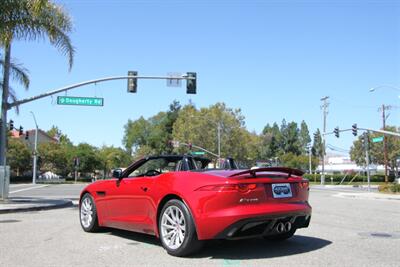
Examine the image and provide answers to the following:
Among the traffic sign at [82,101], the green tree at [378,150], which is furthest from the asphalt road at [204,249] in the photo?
the green tree at [378,150]

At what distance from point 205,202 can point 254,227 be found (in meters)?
0.74

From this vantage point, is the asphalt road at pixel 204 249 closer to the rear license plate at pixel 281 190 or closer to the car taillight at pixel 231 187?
the rear license plate at pixel 281 190

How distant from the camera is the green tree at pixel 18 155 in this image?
66.2 metres

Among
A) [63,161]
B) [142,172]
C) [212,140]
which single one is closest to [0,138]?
[142,172]

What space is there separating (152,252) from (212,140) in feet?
195

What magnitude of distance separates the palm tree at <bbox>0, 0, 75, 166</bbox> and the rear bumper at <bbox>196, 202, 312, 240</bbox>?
1190 centimetres

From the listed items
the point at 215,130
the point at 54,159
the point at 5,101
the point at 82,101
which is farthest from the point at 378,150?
the point at 5,101

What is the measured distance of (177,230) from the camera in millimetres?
6543

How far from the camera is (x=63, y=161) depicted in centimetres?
7750

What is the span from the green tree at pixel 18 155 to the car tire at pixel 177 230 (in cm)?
6337

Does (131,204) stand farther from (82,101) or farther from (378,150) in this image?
(378,150)

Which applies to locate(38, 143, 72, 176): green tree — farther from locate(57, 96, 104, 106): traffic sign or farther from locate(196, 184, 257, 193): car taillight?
locate(196, 184, 257, 193): car taillight

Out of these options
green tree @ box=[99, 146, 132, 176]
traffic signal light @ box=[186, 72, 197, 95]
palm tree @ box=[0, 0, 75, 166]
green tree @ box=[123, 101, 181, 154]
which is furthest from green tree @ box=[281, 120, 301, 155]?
palm tree @ box=[0, 0, 75, 166]

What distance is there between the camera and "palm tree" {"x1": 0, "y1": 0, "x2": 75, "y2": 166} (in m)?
16.4
